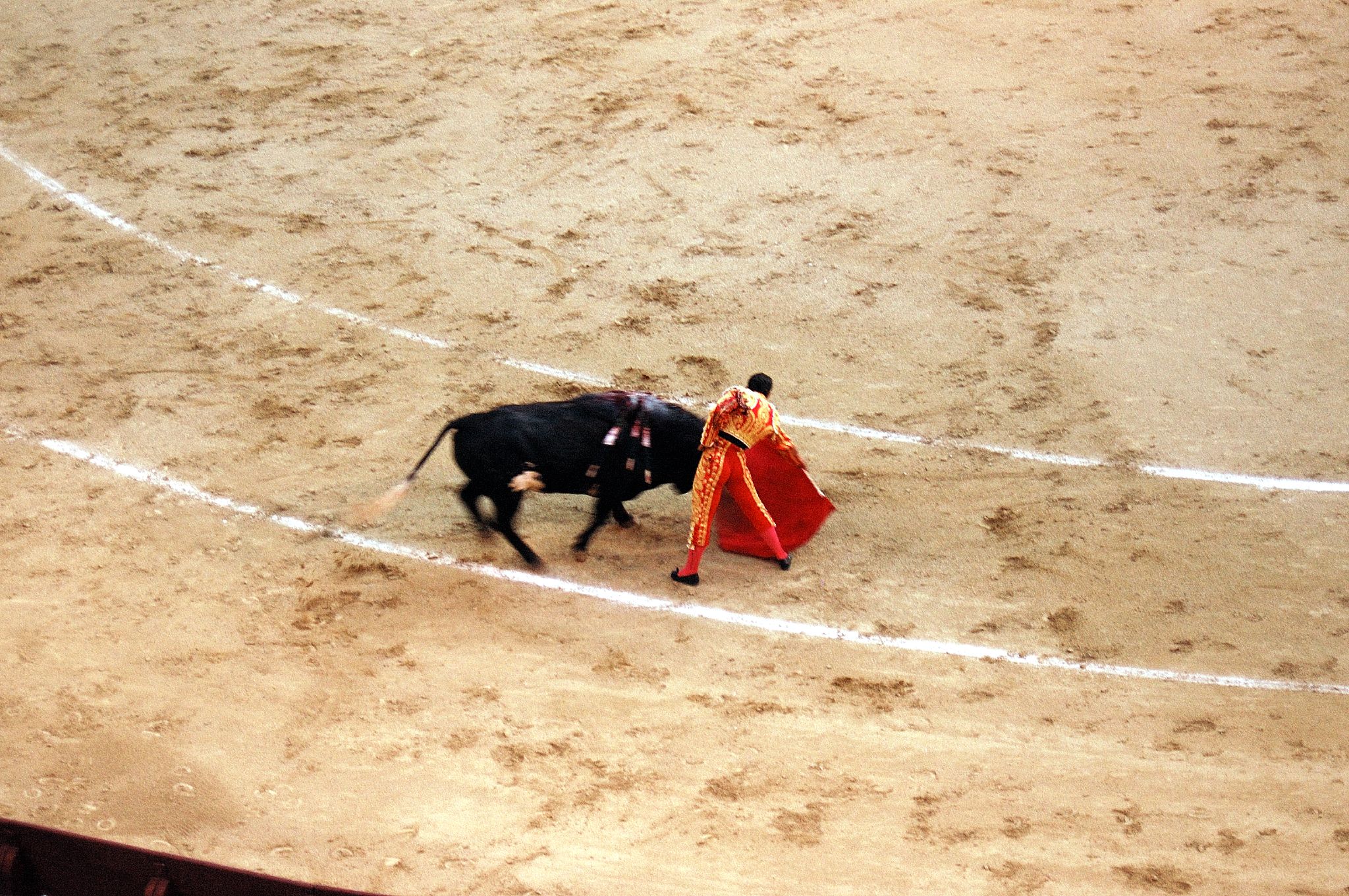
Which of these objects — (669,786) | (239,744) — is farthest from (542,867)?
(239,744)

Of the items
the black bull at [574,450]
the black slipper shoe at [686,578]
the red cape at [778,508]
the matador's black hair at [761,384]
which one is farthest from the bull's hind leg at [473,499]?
the matador's black hair at [761,384]

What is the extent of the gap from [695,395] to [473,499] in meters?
1.86

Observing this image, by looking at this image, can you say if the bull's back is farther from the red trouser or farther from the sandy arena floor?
the sandy arena floor

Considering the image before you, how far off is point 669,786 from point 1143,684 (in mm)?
2179

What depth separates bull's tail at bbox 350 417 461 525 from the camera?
19.6 feet

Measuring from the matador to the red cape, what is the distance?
16 centimetres

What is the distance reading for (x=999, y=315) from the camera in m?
8.07

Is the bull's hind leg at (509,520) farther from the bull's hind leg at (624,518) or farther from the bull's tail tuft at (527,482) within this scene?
the bull's hind leg at (624,518)

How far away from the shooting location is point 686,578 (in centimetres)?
614

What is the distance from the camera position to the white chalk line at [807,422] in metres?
6.72

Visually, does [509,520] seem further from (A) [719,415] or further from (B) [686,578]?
(A) [719,415]

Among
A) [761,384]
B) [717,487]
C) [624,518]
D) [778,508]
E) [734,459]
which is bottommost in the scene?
[624,518]

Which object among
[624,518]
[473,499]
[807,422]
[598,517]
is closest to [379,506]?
[473,499]

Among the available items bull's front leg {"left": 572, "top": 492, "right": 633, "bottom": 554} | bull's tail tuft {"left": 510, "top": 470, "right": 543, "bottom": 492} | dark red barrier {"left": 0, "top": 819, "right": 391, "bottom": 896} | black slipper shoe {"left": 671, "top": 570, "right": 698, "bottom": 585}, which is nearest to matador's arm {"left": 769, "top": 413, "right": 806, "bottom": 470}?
black slipper shoe {"left": 671, "top": 570, "right": 698, "bottom": 585}
